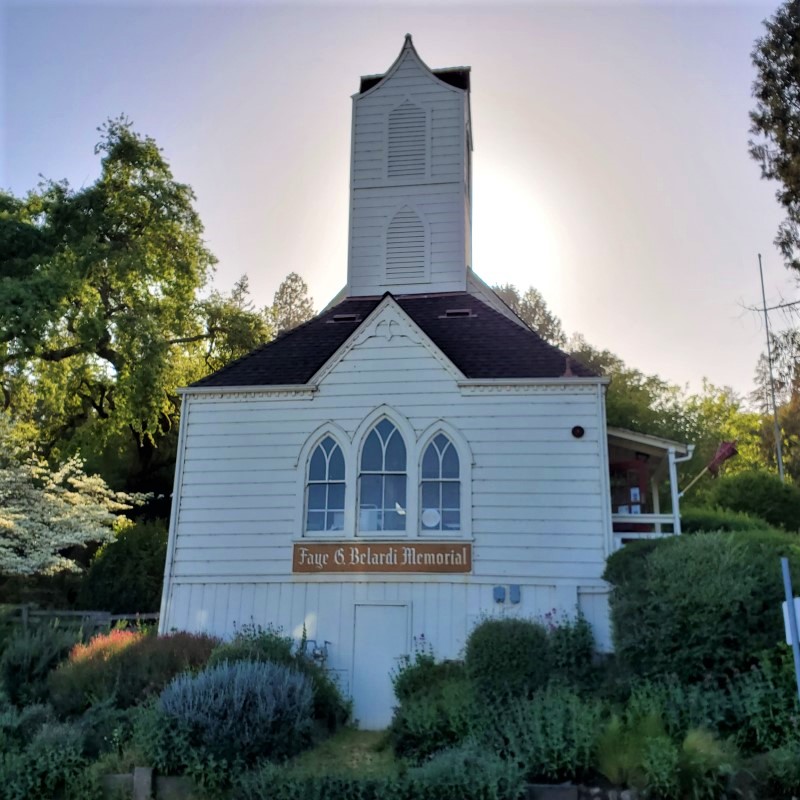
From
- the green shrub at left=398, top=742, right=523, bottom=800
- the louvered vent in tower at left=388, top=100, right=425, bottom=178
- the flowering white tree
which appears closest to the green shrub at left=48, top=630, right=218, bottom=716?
the green shrub at left=398, top=742, right=523, bottom=800

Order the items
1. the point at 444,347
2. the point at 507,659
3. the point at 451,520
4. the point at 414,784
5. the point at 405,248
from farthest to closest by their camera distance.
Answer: the point at 405,248 → the point at 444,347 → the point at 451,520 → the point at 507,659 → the point at 414,784

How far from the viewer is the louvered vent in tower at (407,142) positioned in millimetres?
18953

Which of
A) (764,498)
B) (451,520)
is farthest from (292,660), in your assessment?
(764,498)

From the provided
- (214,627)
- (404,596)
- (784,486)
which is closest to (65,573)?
(214,627)

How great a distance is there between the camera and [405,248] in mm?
18484

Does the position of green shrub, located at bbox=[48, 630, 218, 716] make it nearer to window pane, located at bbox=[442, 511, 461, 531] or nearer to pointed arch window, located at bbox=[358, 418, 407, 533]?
pointed arch window, located at bbox=[358, 418, 407, 533]

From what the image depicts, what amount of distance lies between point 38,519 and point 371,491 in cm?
925

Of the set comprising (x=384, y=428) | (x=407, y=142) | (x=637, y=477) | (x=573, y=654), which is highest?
(x=407, y=142)

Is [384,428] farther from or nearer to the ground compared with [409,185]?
nearer to the ground

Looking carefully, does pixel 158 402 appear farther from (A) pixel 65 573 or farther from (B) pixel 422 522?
(B) pixel 422 522

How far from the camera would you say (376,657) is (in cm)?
1312

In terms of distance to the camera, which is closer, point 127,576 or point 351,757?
Answer: point 351,757

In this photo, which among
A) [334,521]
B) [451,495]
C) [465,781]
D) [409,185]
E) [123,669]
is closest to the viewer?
[465,781]

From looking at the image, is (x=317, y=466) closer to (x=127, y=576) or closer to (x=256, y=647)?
(x=256, y=647)
